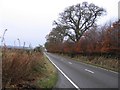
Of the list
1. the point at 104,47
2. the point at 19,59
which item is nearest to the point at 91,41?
the point at 104,47

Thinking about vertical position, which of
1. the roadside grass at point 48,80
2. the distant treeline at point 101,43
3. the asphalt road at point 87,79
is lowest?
the asphalt road at point 87,79

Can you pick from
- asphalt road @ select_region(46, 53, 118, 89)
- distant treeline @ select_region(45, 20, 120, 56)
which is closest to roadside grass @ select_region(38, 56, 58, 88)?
asphalt road @ select_region(46, 53, 118, 89)

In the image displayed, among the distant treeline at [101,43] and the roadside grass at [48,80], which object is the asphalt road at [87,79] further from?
the distant treeline at [101,43]

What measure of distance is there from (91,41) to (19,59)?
41850 mm

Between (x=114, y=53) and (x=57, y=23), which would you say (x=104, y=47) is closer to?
(x=114, y=53)

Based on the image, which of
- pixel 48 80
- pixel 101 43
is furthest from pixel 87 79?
pixel 101 43

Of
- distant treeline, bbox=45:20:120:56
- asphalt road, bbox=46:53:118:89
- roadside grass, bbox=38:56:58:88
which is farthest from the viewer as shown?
distant treeline, bbox=45:20:120:56

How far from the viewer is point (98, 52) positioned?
153 ft

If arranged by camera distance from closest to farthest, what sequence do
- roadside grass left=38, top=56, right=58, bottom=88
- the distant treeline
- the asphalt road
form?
roadside grass left=38, top=56, right=58, bottom=88 < the asphalt road < the distant treeline

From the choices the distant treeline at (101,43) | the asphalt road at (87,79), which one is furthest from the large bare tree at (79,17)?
the asphalt road at (87,79)

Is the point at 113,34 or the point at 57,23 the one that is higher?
the point at 57,23

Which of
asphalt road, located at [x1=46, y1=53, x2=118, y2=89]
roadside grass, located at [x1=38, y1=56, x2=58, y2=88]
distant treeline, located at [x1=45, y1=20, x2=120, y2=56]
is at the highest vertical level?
distant treeline, located at [x1=45, y1=20, x2=120, y2=56]

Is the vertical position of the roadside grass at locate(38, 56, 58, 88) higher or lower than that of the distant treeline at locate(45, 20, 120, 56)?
lower

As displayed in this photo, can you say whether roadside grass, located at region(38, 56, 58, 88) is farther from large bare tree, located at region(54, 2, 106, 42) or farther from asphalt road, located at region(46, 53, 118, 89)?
large bare tree, located at region(54, 2, 106, 42)
